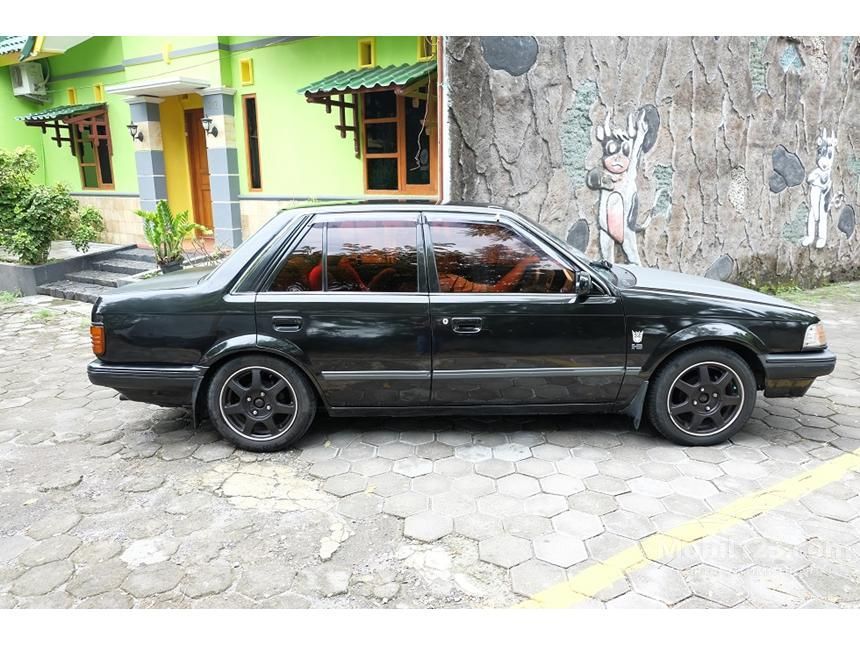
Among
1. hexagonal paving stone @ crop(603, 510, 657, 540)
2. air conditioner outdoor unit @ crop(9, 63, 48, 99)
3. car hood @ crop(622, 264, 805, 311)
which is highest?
air conditioner outdoor unit @ crop(9, 63, 48, 99)

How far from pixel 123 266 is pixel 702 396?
31.5 feet

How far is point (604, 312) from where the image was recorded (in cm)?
381

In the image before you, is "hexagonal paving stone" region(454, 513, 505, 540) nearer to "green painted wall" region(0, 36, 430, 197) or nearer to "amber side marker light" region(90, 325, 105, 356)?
"amber side marker light" region(90, 325, 105, 356)

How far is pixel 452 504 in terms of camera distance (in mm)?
3312

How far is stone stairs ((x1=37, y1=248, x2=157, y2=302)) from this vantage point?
9328 mm

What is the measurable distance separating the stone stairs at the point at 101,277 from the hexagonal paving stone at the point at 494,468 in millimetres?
7136

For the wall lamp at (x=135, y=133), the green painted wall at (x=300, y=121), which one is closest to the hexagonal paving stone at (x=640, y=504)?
the green painted wall at (x=300, y=121)

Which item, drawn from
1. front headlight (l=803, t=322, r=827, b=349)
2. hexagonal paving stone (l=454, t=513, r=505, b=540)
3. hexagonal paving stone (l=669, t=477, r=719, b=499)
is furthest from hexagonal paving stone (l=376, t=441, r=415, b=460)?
front headlight (l=803, t=322, r=827, b=349)

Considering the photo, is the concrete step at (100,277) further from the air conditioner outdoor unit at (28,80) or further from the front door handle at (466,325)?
the front door handle at (466,325)

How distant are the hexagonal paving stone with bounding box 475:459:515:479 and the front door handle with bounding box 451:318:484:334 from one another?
801mm

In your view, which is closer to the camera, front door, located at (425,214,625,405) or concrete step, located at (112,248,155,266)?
front door, located at (425,214,625,405)

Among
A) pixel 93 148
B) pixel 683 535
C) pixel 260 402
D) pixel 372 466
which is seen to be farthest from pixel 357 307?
pixel 93 148

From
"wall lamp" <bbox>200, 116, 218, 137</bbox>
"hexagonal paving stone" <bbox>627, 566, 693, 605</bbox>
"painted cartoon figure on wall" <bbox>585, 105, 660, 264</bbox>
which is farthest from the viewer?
"wall lamp" <bbox>200, 116, 218, 137</bbox>

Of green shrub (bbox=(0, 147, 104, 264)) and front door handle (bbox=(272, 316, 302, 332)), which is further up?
green shrub (bbox=(0, 147, 104, 264))
